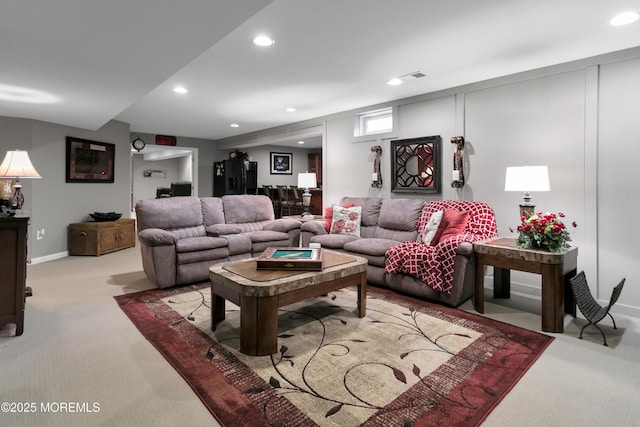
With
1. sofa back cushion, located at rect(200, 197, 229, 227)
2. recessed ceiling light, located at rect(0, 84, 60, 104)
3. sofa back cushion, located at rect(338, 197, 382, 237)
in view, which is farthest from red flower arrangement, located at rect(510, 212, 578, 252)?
recessed ceiling light, located at rect(0, 84, 60, 104)

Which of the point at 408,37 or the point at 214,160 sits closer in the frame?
the point at 408,37

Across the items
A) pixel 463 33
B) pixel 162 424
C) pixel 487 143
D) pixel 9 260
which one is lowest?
pixel 162 424

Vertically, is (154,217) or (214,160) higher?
(214,160)

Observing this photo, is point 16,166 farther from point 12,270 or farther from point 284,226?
point 284,226

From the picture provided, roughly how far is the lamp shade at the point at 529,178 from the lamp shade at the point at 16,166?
4.52m

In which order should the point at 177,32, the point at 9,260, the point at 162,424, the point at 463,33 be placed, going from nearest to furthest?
the point at 162,424 → the point at 177,32 → the point at 9,260 → the point at 463,33

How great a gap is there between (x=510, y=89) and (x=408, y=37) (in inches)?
63.7

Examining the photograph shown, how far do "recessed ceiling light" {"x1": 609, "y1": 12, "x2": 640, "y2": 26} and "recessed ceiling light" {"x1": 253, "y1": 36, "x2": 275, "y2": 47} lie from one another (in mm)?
2524

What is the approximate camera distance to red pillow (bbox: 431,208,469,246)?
3.44 m

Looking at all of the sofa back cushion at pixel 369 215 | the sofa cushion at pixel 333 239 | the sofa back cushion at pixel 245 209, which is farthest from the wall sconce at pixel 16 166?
the sofa back cushion at pixel 369 215

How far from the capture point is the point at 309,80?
389 centimetres

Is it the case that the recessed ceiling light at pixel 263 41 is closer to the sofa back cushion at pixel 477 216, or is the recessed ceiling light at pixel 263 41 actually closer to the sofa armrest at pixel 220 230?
the sofa armrest at pixel 220 230

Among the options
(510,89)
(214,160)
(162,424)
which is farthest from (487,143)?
(214,160)

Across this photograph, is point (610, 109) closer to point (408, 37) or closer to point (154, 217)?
point (408, 37)
